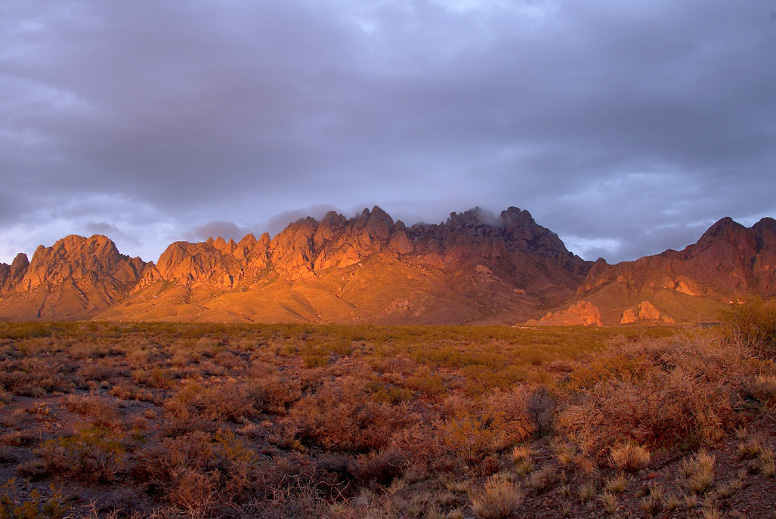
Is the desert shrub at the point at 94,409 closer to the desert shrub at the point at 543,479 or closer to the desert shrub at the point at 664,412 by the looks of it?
the desert shrub at the point at 543,479

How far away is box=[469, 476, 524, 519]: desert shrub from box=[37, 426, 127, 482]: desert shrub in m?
6.47

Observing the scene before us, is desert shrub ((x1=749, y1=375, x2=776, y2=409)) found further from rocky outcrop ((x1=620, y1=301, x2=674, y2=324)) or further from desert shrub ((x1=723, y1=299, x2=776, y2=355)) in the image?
rocky outcrop ((x1=620, y1=301, x2=674, y2=324))

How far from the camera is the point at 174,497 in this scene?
268 inches

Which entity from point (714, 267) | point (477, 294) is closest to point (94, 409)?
point (477, 294)

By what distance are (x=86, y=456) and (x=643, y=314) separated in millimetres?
132348

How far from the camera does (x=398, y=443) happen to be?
386 inches

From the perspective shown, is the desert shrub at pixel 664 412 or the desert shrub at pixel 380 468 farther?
the desert shrub at pixel 380 468

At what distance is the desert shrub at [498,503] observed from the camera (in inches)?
221

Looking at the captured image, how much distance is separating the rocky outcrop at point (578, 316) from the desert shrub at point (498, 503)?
10604 cm

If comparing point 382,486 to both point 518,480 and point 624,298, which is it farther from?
point 624,298

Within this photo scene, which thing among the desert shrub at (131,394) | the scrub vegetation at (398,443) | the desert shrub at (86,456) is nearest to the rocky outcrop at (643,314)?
the scrub vegetation at (398,443)

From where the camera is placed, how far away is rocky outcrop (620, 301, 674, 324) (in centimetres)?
11147

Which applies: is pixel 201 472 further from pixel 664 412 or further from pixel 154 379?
pixel 664 412

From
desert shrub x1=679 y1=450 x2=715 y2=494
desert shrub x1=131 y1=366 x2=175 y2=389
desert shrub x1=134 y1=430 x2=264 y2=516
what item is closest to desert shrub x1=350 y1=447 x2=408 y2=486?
desert shrub x1=134 y1=430 x2=264 y2=516
